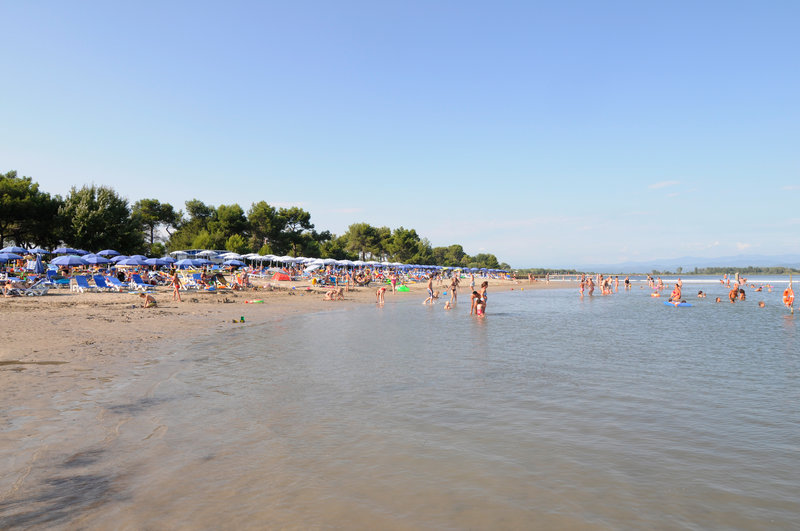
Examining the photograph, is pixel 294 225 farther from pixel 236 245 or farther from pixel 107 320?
pixel 107 320

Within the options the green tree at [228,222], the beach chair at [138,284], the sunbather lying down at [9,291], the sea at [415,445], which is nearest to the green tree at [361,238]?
the green tree at [228,222]

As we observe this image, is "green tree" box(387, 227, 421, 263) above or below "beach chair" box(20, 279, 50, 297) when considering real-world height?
above

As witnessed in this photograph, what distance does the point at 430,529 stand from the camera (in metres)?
3.31

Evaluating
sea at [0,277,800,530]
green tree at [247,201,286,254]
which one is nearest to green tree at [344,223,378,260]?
green tree at [247,201,286,254]

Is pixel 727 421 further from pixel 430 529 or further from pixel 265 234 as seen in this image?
pixel 265 234

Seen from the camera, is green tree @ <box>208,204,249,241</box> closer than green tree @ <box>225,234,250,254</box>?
No

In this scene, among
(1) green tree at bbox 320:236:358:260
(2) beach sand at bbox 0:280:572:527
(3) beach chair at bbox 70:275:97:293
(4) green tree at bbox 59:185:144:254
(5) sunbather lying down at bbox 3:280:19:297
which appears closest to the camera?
(2) beach sand at bbox 0:280:572:527

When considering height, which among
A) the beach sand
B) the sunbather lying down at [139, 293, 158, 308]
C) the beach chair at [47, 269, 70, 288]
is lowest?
the beach sand

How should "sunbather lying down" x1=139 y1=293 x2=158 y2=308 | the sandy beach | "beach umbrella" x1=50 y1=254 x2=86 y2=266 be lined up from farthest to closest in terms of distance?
"beach umbrella" x1=50 y1=254 x2=86 y2=266
"sunbather lying down" x1=139 y1=293 x2=158 y2=308
the sandy beach

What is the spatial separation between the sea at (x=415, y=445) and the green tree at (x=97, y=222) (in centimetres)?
3463

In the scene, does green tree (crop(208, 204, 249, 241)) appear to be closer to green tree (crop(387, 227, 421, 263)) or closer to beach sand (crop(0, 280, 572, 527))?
green tree (crop(387, 227, 421, 263))

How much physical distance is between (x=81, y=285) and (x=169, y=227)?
1825 inches

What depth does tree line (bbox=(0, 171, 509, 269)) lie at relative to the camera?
37.1 m

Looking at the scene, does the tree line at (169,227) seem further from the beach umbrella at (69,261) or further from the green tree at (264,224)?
the beach umbrella at (69,261)
